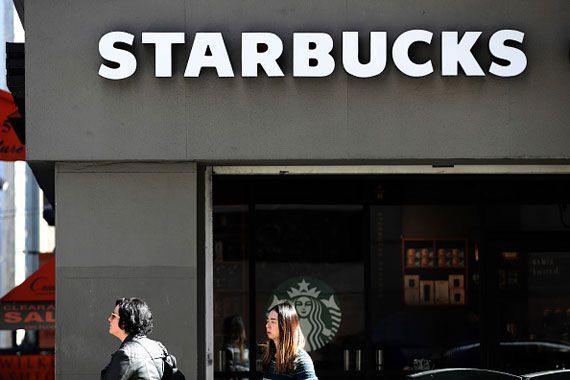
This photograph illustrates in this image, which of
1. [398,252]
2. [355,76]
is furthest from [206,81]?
[398,252]

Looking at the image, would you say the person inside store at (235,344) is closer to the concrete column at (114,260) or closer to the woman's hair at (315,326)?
the woman's hair at (315,326)

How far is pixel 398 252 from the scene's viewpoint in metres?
12.4

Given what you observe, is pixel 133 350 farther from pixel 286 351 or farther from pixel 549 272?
pixel 549 272

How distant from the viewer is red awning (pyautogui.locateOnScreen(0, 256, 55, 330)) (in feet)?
49.4

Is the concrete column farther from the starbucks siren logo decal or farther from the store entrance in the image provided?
the starbucks siren logo decal

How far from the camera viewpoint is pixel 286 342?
837 cm

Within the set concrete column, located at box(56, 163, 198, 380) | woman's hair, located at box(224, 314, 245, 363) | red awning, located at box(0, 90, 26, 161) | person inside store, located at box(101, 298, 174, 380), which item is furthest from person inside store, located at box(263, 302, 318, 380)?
red awning, located at box(0, 90, 26, 161)

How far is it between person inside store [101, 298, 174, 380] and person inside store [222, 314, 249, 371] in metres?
4.07

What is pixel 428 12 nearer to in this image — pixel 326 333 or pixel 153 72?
pixel 153 72

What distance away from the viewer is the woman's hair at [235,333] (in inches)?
479

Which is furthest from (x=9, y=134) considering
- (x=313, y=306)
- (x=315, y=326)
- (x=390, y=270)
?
(x=390, y=270)

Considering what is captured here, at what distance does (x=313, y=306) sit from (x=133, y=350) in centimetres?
465

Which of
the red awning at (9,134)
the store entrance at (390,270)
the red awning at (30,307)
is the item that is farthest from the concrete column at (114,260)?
the red awning at (30,307)

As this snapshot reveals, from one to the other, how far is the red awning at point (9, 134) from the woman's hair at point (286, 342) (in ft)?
19.6
